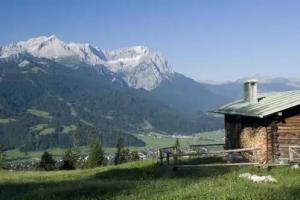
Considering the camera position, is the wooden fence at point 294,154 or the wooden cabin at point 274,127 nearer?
the wooden fence at point 294,154

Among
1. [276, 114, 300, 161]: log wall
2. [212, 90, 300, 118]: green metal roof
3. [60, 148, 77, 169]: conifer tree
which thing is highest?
[212, 90, 300, 118]: green metal roof

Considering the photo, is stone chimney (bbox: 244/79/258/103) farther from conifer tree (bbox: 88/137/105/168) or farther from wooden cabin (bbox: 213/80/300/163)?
conifer tree (bbox: 88/137/105/168)

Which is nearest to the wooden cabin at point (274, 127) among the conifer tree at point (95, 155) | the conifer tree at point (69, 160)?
the conifer tree at point (69, 160)

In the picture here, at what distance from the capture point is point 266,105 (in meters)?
42.8

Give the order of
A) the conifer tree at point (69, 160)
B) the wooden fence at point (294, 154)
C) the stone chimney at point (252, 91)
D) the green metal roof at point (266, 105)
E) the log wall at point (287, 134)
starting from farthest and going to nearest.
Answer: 1. the conifer tree at point (69, 160)
2. the stone chimney at point (252, 91)
3. the log wall at point (287, 134)
4. the green metal roof at point (266, 105)
5. the wooden fence at point (294, 154)

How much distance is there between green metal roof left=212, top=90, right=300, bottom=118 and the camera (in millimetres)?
40156

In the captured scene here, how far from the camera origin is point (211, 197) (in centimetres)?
2119

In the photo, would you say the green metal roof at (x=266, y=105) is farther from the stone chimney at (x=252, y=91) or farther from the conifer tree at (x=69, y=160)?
the conifer tree at (x=69, y=160)

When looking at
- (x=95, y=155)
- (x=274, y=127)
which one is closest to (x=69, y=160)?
(x=95, y=155)

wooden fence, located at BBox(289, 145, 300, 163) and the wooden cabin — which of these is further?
→ the wooden cabin

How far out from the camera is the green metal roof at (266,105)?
40.2 meters

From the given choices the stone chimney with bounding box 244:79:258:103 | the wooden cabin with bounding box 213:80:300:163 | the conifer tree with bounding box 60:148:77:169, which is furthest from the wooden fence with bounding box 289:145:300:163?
the conifer tree with bounding box 60:148:77:169

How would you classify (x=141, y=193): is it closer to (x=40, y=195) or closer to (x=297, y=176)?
(x=40, y=195)

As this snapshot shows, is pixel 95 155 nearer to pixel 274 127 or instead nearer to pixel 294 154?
pixel 274 127
